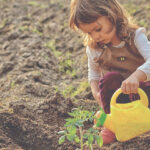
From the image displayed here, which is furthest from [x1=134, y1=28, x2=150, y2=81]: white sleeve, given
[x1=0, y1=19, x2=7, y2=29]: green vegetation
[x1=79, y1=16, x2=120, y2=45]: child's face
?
[x1=0, y1=19, x2=7, y2=29]: green vegetation

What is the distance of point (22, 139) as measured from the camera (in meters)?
1.96

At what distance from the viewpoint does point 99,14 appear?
6.66 ft

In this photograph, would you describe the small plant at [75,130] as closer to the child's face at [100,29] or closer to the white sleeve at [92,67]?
the child's face at [100,29]

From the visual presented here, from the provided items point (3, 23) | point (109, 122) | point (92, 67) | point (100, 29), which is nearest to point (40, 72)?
point (92, 67)

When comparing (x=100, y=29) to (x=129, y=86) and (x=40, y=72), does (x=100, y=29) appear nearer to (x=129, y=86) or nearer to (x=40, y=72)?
(x=129, y=86)

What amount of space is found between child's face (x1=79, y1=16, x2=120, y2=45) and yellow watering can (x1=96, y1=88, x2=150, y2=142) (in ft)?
1.71

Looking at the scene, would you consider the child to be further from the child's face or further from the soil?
the soil

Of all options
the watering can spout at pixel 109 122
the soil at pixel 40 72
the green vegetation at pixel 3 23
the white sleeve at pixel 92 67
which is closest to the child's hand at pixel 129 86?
the watering can spout at pixel 109 122

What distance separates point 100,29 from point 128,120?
65cm

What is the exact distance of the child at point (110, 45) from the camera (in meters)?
2.01

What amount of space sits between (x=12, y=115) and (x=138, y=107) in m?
0.89

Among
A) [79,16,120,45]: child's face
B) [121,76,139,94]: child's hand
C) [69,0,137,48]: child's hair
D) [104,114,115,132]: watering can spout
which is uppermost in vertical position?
[69,0,137,48]: child's hair

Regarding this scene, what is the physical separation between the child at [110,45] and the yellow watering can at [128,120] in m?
0.14

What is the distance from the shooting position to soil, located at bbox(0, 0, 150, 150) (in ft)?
6.45
